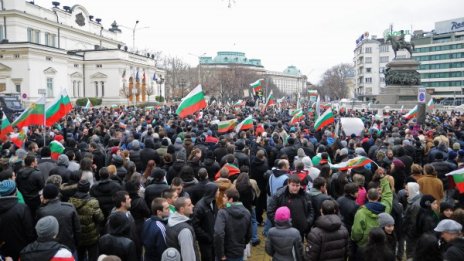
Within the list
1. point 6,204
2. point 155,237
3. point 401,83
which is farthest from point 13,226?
point 401,83

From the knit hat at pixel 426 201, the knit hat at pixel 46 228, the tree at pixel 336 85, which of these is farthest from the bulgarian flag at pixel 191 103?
the tree at pixel 336 85

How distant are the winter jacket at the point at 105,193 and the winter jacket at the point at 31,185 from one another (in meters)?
1.09

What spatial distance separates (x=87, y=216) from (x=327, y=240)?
3422 millimetres

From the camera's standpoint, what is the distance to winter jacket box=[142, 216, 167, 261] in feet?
17.4

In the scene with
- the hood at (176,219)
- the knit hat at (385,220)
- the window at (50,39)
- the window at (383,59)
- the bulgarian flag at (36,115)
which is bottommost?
the knit hat at (385,220)

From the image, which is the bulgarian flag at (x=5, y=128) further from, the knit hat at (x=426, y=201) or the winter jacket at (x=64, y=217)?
the knit hat at (x=426, y=201)

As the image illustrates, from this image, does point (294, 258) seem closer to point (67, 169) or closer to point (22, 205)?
point (22, 205)

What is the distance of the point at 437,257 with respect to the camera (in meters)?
4.63

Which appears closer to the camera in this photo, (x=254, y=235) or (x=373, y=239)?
(x=373, y=239)

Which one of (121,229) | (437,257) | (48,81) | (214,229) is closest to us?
(437,257)

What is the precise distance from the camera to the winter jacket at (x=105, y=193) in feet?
22.5

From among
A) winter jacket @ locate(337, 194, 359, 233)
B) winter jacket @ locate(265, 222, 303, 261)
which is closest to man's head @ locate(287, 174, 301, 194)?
winter jacket @ locate(337, 194, 359, 233)

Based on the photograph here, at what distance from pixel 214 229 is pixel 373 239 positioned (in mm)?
2121

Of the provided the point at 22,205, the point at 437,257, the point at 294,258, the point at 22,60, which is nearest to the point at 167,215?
the point at 294,258
